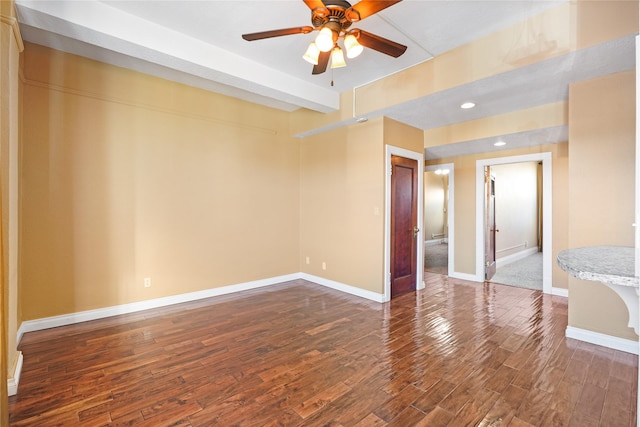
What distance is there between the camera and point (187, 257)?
4.26 meters

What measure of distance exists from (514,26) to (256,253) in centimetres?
440

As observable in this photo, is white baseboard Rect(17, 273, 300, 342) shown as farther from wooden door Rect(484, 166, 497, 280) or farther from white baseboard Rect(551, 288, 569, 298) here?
white baseboard Rect(551, 288, 569, 298)

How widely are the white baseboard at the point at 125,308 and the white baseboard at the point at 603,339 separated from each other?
4109mm

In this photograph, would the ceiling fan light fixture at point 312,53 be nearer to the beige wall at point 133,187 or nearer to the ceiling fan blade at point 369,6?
the ceiling fan blade at point 369,6

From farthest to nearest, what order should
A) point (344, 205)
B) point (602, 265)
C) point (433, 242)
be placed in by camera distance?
point (433, 242), point (344, 205), point (602, 265)

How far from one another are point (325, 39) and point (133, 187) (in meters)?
3.12

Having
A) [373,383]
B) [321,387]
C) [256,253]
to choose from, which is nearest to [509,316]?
[373,383]

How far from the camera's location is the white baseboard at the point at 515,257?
6922 millimetres

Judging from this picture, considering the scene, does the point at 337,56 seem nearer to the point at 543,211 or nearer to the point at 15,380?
the point at 15,380

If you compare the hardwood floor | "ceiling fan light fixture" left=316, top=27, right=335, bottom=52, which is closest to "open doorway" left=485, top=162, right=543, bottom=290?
the hardwood floor

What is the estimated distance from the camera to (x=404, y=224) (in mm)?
4723

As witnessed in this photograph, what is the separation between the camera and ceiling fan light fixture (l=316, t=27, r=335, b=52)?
211 cm

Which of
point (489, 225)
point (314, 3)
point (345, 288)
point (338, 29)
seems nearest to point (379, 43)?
point (338, 29)

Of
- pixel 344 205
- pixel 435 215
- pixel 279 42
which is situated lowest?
pixel 435 215
